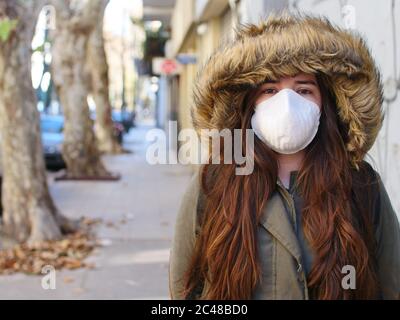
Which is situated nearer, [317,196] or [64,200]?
[317,196]

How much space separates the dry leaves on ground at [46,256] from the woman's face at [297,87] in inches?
189

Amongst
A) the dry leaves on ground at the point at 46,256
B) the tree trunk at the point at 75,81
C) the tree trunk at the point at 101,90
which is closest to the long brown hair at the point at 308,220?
the dry leaves on ground at the point at 46,256

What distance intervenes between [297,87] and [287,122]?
6.2 inches

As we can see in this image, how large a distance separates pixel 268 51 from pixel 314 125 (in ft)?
0.87

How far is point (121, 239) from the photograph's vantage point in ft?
26.9

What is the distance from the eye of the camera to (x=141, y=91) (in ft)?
278

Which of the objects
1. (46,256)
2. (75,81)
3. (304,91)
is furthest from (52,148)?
(304,91)

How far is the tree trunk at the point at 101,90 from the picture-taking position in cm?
2042

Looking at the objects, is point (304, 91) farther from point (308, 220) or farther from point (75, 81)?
point (75, 81)

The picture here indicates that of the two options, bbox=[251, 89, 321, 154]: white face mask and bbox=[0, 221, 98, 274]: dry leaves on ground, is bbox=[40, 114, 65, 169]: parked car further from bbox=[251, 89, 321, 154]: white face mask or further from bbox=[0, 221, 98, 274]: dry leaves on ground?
bbox=[251, 89, 321, 154]: white face mask

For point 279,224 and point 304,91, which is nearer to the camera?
point 279,224

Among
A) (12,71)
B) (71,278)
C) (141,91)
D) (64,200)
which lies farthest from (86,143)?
(141,91)

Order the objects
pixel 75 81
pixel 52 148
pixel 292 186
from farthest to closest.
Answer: pixel 52 148 < pixel 75 81 < pixel 292 186
